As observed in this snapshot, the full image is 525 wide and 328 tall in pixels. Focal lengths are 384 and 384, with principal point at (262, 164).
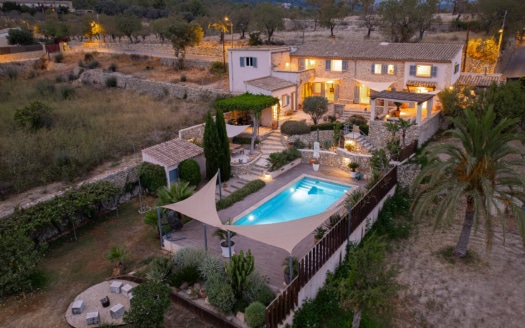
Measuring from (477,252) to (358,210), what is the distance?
5.63 metres

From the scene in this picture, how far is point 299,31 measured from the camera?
74750 mm

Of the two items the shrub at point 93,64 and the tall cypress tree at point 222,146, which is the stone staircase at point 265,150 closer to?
the tall cypress tree at point 222,146

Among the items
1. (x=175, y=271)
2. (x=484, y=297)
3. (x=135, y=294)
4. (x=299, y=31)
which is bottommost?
(x=484, y=297)

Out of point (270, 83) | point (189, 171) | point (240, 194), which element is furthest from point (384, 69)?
point (189, 171)

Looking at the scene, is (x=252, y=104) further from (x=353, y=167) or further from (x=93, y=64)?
(x=93, y=64)

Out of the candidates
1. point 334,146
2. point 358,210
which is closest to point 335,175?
point 334,146

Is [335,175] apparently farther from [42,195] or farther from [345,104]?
[42,195]

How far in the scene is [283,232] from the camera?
13.3m

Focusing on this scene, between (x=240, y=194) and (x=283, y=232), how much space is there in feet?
30.9

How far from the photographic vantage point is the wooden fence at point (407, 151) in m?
24.6

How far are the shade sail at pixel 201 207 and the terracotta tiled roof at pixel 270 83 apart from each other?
18.0 m

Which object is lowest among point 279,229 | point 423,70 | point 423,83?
point 279,229

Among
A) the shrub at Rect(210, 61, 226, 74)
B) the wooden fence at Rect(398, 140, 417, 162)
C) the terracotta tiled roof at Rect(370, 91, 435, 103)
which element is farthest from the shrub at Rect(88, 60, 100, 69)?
the wooden fence at Rect(398, 140, 417, 162)

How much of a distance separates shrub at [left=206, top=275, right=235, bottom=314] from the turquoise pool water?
20.1ft
